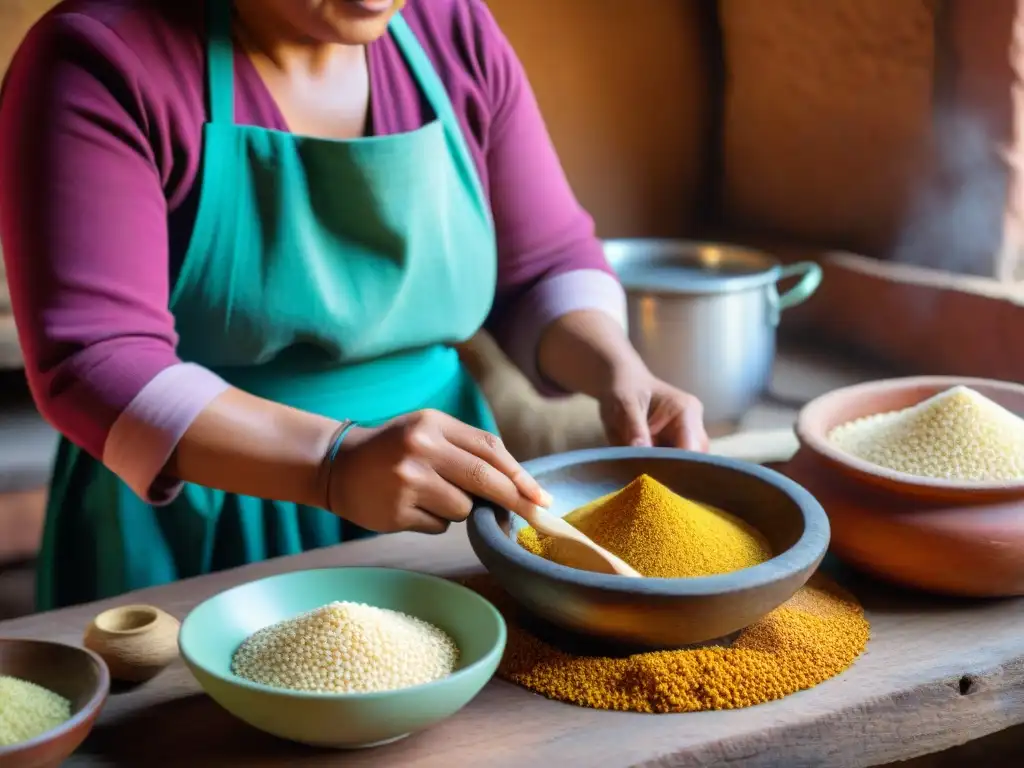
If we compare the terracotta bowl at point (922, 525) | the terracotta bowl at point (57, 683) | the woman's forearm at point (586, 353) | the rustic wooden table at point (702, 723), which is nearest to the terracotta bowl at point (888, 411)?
the terracotta bowl at point (922, 525)

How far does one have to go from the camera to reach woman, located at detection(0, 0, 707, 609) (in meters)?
1.13

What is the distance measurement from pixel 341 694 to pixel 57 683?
0.25 metres

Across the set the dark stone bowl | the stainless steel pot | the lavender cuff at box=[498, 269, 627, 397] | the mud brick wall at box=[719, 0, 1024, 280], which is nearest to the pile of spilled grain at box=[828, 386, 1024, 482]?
the dark stone bowl

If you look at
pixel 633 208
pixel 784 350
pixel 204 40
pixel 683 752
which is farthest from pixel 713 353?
pixel 683 752

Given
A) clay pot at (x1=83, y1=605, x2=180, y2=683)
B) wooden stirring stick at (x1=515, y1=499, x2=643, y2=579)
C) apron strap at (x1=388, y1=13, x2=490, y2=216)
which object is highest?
apron strap at (x1=388, y1=13, x2=490, y2=216)

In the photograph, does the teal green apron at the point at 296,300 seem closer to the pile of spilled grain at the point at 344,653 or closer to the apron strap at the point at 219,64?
the apron strap at the point at 219,64

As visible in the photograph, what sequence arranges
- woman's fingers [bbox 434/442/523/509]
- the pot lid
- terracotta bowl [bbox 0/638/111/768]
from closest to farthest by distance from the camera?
terracotta bowl [bbox 0/638/111/768] → woman's fingers [bbox 434/442/523/509] → the pot lid

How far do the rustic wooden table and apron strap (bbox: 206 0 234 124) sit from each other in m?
0.55

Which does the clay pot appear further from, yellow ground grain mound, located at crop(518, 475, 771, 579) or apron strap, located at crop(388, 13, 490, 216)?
apron strap, located at crop(388, 13, 490, 216)

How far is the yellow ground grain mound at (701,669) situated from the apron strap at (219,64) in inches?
25.4

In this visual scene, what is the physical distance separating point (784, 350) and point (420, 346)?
1162 millimetres

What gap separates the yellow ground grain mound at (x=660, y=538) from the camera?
99cm

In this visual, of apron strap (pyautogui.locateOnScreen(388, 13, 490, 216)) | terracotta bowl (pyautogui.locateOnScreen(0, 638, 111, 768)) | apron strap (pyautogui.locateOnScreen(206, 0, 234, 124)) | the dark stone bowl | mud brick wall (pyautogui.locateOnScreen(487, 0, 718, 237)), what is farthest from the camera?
mud brick wall (pyautogui.locateOnScreen(487, 0, 718, 237))

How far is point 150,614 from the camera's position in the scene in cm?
101
